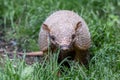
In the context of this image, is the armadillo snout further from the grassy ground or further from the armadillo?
the grassy ground

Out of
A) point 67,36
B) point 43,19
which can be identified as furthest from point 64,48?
point 43,19

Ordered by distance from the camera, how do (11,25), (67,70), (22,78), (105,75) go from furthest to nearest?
(11,25) < (67,70) < (105,75) < (22,78)

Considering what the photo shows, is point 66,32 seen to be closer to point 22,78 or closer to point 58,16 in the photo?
point 58,16

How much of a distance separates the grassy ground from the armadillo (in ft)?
0.52

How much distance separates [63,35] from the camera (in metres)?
4.93

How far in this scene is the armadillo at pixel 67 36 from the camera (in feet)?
16.2

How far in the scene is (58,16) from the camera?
5.40 metres

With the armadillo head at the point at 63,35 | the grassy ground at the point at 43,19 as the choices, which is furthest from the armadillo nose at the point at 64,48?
the grassy ground at the point at 43,19

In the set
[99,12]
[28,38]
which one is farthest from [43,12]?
[99,12]

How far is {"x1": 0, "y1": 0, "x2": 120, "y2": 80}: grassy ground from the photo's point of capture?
475 centimetres

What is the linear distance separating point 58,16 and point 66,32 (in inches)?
19.1

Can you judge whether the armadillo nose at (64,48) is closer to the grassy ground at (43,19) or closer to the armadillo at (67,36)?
the armadillo at (67,36)

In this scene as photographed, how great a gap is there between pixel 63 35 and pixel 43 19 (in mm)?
1659

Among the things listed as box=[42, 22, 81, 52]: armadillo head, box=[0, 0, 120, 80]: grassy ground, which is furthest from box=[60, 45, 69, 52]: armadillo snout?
box=[0, 0, 120, 80]: grassy ground
